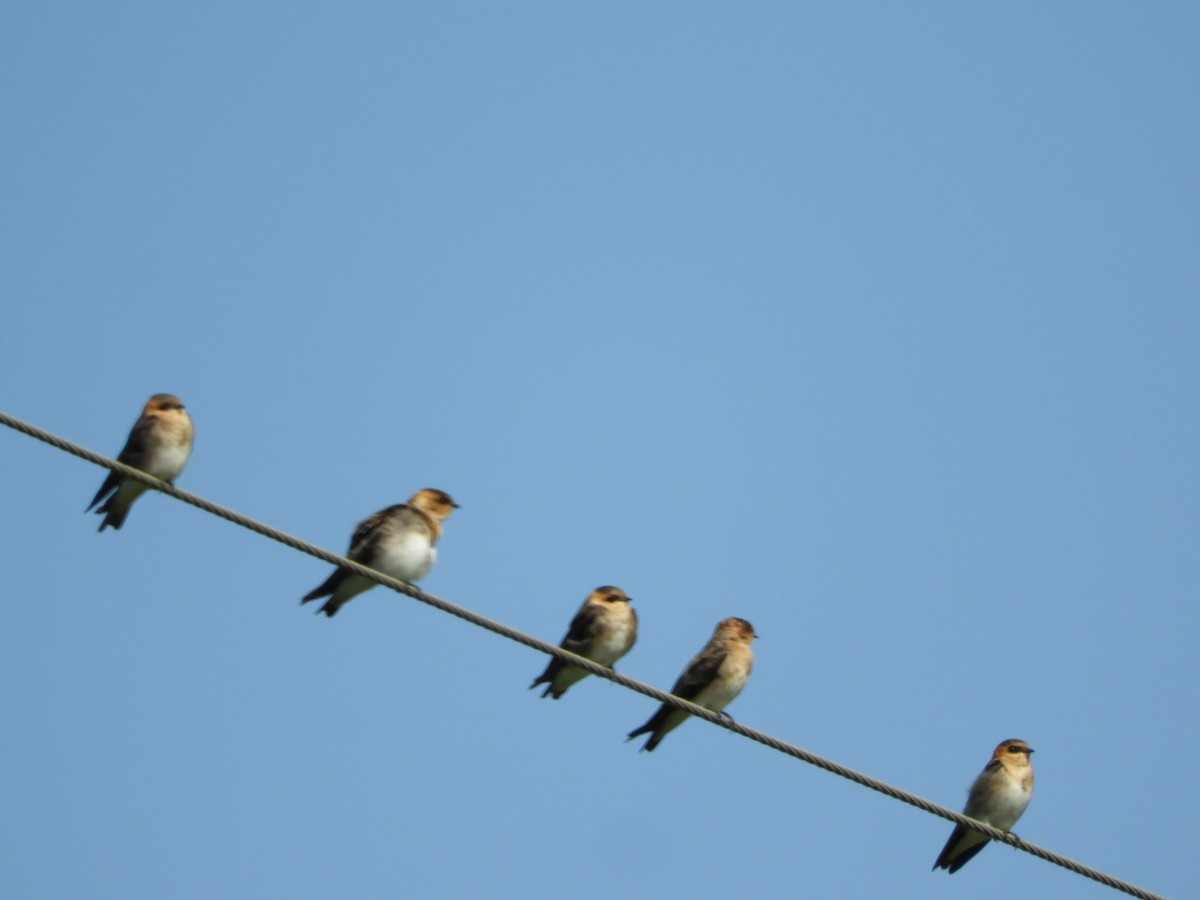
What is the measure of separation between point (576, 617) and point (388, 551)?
1.69 meters

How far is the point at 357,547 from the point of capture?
1161 centimetres

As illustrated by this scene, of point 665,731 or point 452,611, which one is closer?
point 452,611

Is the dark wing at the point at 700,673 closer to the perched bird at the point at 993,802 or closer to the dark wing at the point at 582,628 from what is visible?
the dark wing at the point at 582,628

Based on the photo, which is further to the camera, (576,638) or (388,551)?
(576,638)

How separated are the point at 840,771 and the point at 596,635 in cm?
354

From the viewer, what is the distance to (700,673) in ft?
40.4

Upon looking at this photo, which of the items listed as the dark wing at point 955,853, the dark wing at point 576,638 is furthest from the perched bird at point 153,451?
the dark wing at point 955,853

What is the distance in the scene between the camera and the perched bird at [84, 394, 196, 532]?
11.6 metres

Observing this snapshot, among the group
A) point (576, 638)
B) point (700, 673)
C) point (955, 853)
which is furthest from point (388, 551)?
point (955, 853)

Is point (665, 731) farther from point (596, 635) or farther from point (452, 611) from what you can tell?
point (452, 611)

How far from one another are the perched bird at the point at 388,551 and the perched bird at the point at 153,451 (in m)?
1.33

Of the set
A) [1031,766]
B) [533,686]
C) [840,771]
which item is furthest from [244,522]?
[1031,766]

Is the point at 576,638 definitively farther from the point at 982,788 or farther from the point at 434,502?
the point at 982,788

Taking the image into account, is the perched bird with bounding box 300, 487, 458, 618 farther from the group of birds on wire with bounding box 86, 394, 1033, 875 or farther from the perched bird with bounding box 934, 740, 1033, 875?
the perched bird with bounding box 934, 740, 1033, 875
